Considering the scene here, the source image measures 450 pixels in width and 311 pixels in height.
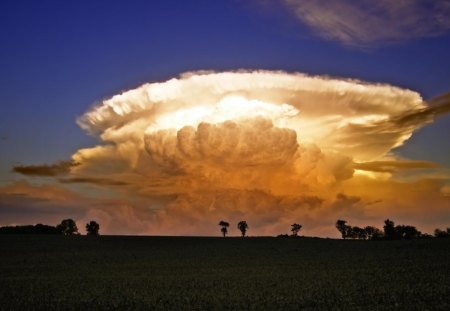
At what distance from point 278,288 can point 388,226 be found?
129300 mm

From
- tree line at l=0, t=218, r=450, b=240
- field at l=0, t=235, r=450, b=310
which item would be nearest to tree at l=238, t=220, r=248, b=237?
tree line at l=0, t=218, r=450, b=240

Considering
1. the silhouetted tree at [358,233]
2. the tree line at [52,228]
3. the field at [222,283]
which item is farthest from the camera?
the silhouetted tree at [358,233]

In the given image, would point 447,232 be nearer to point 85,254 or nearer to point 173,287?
point 85,254

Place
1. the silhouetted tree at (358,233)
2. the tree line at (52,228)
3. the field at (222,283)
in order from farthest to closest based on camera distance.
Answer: the silhouetted tree at (358,233)
the tree line at (52,228)
the field at (222,283)

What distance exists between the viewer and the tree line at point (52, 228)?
153500mm

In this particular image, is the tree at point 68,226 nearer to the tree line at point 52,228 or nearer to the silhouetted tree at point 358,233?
the tree line at point 52,228

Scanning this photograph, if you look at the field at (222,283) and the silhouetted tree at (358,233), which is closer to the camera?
the field at (222,283)

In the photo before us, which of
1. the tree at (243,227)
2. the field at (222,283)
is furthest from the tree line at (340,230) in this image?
the field at (222,283)

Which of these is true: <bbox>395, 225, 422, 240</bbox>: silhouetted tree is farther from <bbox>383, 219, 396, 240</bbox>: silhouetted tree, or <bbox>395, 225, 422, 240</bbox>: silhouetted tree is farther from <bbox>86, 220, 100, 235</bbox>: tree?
<bbox>86, 220, 100, 235</bbox>: tree

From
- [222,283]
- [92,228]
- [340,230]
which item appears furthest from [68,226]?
[222,283]

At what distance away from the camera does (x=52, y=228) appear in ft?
534

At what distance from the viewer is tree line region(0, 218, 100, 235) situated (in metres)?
154

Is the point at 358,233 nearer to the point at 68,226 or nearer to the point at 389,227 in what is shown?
the point at 389,227

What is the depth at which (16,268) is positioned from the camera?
6525 cm
